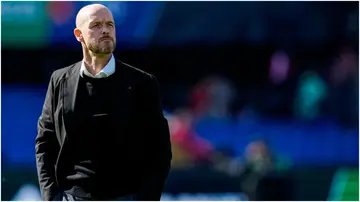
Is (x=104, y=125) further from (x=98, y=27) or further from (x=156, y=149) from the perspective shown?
(x=98, y=27)

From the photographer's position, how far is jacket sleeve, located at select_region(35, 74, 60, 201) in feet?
15.3

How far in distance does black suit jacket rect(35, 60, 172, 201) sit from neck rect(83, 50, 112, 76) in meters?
0.06

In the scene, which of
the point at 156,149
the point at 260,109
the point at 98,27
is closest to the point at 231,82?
the point at 260,109

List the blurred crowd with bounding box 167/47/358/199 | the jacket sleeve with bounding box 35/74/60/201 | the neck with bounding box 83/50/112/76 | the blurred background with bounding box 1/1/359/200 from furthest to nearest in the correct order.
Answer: the blurred crowd with bounding box 167/47/358/199, the blurred background with bounding box 1/1/359/200, the jacket sleeve with bounding box 35/74/60/201, the neck with bounding box 83/50/112/76

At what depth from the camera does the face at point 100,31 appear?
443cm

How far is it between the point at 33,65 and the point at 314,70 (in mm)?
4292

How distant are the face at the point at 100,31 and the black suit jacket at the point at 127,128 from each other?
0.52 ft

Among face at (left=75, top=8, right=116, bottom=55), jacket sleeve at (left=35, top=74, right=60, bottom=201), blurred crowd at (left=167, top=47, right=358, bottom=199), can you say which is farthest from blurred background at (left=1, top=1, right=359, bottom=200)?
face at (left=75, top=8, right=116, bottom=55)

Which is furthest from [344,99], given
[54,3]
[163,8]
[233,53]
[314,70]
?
[54,3]

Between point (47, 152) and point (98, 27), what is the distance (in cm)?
67

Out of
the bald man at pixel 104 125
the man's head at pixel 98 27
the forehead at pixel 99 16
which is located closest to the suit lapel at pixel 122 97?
the bald man at pixel 104 125

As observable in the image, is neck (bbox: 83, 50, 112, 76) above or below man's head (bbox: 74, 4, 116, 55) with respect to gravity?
below

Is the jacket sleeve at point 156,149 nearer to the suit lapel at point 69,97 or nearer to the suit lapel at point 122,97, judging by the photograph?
the suit lapel at point 122,97

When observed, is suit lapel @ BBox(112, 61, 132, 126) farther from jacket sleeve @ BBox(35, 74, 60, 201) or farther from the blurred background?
the blurred background
